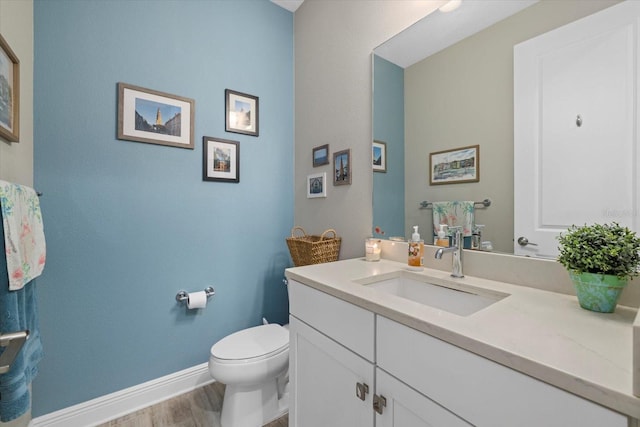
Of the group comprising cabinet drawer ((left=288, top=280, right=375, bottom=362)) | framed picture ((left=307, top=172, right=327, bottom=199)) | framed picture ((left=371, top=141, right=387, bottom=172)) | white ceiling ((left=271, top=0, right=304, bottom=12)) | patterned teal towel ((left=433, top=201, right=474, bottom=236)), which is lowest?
cabinet drawer ((left=288, top=280, right=375, bottom=362))

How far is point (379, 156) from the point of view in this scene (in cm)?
146

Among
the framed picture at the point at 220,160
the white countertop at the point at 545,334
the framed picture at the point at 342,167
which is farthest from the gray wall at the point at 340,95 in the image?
the white countertop at the point at 545,334

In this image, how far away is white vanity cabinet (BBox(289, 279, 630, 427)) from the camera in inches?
19.4

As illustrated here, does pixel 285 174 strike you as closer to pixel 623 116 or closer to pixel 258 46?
pixel 258 46

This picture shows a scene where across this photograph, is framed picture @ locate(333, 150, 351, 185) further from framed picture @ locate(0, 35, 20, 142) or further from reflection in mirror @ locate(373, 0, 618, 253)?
framed picture @ locate(0, 35, 20, 142)

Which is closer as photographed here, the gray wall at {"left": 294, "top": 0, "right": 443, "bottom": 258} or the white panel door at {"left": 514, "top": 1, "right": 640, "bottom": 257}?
the white panel door at {"left": 514, "top": 1, "right": 640, "bottom": 257}

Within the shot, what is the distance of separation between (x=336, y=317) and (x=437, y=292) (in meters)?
0.42

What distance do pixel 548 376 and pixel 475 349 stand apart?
0.39 feet

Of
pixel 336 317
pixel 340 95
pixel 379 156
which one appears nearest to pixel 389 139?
pixel 379 156

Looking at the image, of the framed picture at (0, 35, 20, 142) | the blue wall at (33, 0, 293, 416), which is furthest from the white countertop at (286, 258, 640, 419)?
the framed picture at (0, 35, 20, 142)

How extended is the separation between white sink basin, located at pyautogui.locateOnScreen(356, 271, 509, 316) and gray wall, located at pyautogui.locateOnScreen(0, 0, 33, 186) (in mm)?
1510

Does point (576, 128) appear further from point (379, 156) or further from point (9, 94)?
point (9, 94)

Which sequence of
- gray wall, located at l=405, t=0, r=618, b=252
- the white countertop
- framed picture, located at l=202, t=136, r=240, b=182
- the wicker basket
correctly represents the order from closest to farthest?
the white countertop → gray wall, located at l=405, t=0, r=618, b=252 → the wicker basket → framed picture, located at l=202, t=136, r=240, b=182

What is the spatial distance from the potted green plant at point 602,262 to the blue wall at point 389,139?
2.28 feet
